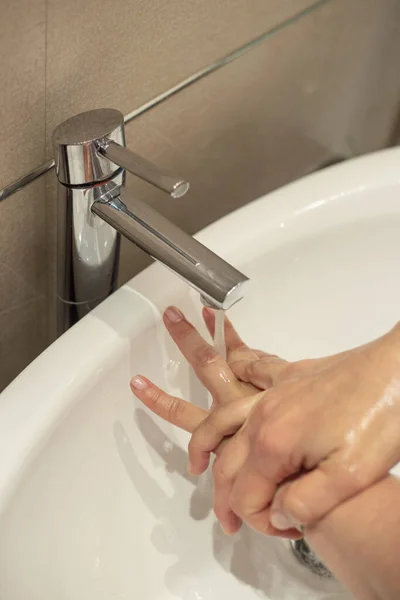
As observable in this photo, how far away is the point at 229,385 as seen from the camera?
537 millimetres

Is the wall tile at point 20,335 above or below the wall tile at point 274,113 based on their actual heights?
below

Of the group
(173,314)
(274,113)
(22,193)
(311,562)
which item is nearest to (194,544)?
(311,562)

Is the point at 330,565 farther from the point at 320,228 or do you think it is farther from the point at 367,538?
the point at 320,228

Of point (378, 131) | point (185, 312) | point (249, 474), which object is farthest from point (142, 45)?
point (378, 131)

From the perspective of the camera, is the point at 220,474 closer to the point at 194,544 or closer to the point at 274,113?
the point at 194,544

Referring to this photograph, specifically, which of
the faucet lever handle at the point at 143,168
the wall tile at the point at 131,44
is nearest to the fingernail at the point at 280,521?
the faucet lever handle at the point at 143,168

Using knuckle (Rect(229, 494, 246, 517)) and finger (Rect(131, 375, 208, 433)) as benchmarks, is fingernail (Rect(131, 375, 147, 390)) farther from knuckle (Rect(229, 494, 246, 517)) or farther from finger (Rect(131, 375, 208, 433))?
knuckle (Rect(229, 494, 246, 517))

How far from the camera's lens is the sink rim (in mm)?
473

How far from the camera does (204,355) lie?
54 cm

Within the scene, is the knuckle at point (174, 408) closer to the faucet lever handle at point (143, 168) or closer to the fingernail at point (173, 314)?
the fingernail at point (173, 314)

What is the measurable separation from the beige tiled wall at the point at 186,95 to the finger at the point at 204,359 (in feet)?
0.47

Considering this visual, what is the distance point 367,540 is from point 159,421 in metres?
0.23

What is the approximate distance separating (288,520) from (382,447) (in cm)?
8

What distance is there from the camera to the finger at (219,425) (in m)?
0.50
